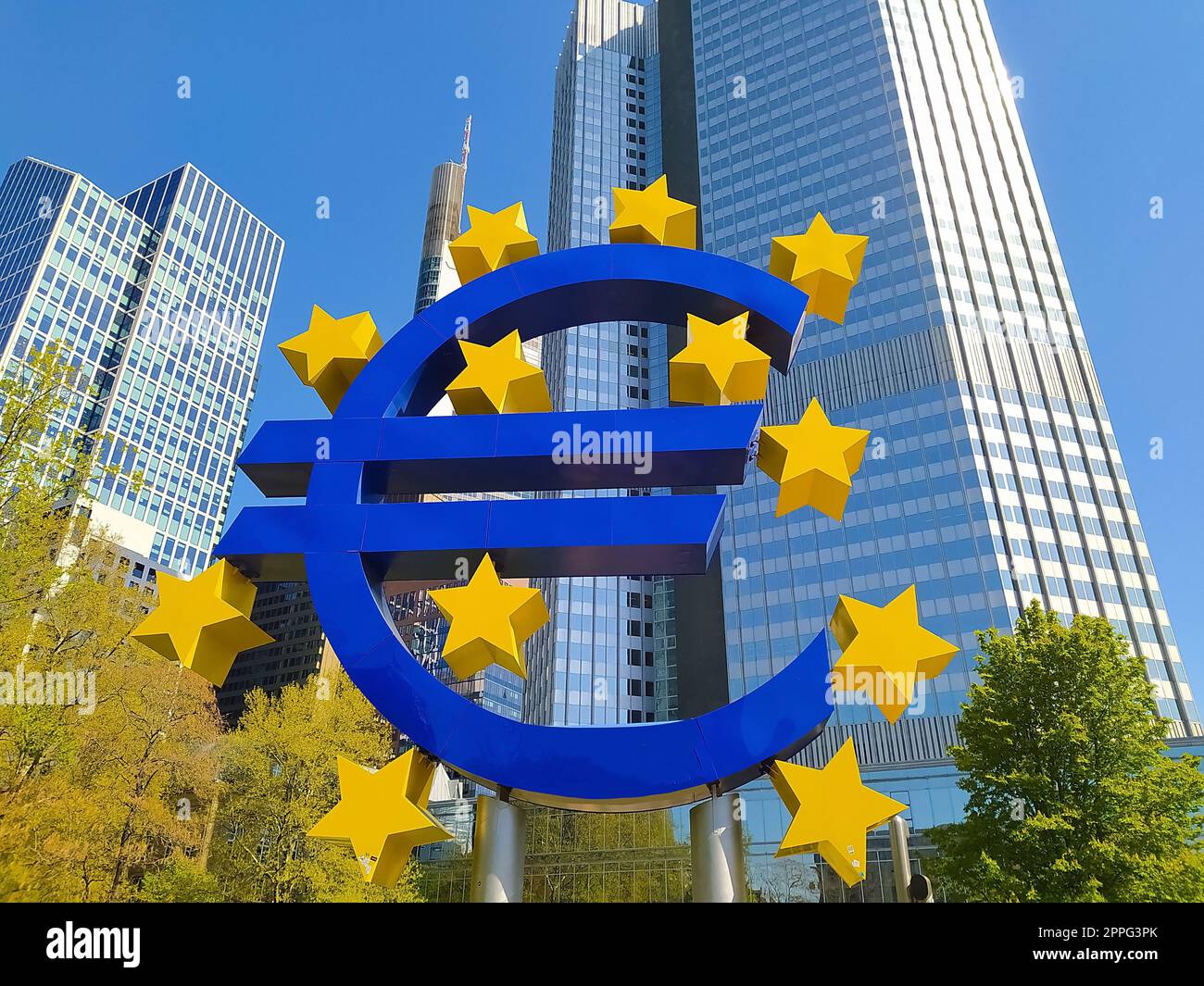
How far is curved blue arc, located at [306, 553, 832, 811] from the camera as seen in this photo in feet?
27.2

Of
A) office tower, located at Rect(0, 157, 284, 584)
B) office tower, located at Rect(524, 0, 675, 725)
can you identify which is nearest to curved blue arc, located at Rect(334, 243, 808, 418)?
office tower, located at Rect(524, 0, 675, 725)

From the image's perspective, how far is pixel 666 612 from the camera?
81.4m

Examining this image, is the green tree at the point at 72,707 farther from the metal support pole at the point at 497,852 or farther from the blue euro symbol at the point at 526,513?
the metal support pole at the point at 497,852

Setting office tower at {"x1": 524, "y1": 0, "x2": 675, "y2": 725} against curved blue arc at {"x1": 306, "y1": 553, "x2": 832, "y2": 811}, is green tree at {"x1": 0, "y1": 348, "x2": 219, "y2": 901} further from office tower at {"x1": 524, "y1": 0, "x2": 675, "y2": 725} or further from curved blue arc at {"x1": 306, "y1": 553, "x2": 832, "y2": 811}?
office tower at {"x1": 524, "y1": 0, "x2": 675, "y2": 725}

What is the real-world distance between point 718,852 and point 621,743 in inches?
58.3

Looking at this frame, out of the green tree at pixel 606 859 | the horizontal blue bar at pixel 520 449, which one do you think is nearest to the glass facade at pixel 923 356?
the green tree at pixel 606 859

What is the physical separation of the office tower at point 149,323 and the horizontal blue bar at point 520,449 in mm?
89295

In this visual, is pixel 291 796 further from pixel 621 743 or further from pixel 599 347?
pixel 599 347

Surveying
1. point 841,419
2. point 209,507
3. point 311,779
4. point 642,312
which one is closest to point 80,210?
point 209,507

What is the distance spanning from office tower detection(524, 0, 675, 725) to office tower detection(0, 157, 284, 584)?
48092mm

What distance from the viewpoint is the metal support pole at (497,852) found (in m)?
8.60

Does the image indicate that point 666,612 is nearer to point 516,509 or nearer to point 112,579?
point 112,579

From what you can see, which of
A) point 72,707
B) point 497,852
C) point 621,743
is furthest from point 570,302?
point 72,707

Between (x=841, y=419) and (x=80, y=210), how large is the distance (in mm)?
100670
